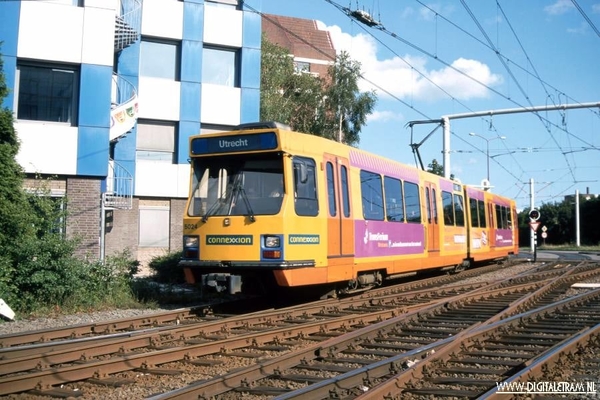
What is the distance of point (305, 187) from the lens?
1106 centimetres

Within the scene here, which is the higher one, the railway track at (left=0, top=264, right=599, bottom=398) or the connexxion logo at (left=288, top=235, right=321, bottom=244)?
the connexxion logo at (left=288, top=235, right=321, bottom=244)

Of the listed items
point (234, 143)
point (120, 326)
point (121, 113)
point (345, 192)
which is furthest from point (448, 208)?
point (120, 326)

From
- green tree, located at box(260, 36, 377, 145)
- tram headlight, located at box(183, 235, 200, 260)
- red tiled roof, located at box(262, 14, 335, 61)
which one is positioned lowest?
tram headlight, located at box(183, 235, 200, 260)

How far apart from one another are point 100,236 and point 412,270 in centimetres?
928

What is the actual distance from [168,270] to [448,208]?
28.1 feet

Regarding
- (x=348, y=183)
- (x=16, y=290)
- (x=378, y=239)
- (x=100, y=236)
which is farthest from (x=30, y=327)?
(x=100, y=236)

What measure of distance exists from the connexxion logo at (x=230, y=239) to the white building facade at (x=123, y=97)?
418cm

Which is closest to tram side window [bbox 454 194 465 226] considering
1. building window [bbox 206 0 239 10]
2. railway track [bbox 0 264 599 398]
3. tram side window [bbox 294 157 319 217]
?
railway track [bbox 0 264 599 398]

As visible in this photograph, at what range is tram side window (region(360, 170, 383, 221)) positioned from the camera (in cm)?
1321

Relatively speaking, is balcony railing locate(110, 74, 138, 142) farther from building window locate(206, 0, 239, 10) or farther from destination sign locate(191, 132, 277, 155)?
destination sign locate(191, 132, 277, 155)

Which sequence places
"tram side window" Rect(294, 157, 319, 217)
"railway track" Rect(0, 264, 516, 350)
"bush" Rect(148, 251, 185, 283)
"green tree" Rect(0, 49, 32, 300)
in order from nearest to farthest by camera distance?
"railway track" Rect(0, 264, 516, 350) → "tram side window" Rect(294, 157, 319, 217) → "green tree" Rect(0, 49, 32, 300) → "bush" Rect(148, 251, 185, 283)

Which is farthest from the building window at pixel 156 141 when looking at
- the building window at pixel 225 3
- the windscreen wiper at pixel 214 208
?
the windscreen wiper at pixel 214 208

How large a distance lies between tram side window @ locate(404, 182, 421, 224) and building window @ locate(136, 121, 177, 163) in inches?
487

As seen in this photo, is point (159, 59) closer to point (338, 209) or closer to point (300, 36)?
point (338, 209)
